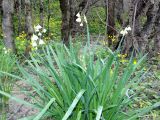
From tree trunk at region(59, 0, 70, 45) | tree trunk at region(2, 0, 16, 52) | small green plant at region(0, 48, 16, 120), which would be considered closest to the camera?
small green plant at region(0, 48, 16, 120)

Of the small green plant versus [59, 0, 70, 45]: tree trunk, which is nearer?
the small green plant

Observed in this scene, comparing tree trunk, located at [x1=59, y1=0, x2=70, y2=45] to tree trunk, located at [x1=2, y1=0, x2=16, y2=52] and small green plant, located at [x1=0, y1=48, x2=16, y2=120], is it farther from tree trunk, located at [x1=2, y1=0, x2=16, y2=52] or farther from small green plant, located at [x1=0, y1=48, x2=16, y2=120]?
small green plant, located at [x1=0, y1=48, x2=16, y2=120]

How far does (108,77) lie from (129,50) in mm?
4260

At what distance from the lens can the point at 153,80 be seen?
5.58m

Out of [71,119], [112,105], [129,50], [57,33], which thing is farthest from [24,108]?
[57,33]

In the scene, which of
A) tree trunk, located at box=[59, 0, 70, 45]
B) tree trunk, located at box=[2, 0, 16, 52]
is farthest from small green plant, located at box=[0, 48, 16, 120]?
tree trunk, located at box=[59, 0, 70, 45]

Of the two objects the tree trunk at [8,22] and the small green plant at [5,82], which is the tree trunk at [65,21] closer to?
the tree trunk at [8,22]

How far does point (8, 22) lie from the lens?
25.7ft

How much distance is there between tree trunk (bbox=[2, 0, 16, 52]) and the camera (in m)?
7.64

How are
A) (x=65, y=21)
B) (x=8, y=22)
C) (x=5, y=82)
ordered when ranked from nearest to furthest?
(x=5, y=82), (x=8, y=22), (x=65, y=21)

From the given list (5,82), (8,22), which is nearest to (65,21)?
(8,22)

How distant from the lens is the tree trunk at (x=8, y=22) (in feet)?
25.1

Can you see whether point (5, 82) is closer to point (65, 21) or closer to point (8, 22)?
point (8, 22)

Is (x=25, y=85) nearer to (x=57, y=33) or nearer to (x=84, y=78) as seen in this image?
(x=84, y=78)
